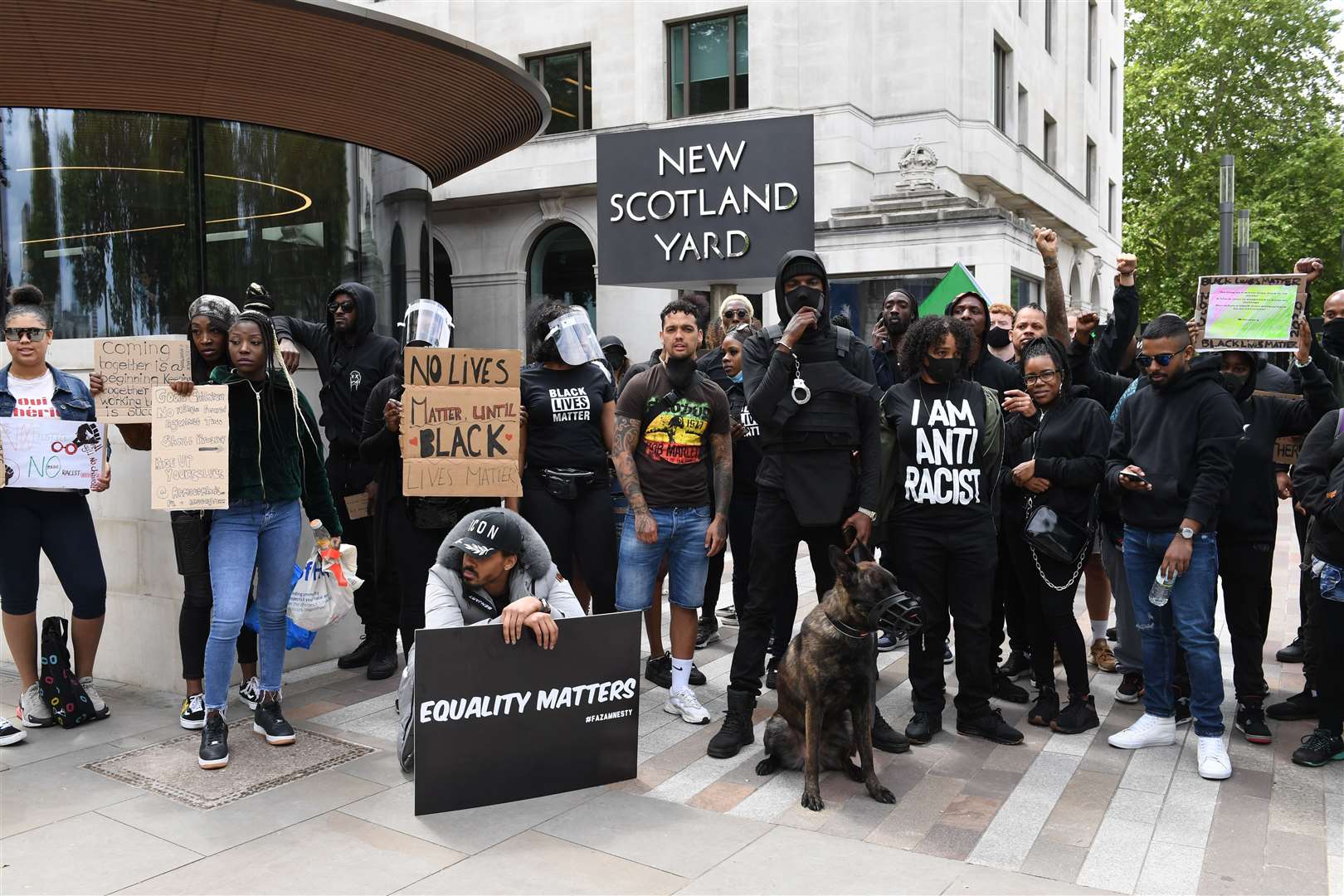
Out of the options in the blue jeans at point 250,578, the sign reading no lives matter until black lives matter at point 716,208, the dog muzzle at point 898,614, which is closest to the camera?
the dog muzzle at point 898,614

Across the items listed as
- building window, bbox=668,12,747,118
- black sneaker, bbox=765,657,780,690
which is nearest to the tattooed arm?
black sneaker, bbox=765,657,780,690

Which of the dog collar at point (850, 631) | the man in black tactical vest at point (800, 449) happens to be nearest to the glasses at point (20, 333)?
the man in black tactical vest at point (800, 449)

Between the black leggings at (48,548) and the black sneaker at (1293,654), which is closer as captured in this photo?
the black leggings at (48,548)

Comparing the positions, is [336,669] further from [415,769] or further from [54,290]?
[54,290]

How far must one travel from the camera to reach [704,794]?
4.57 m

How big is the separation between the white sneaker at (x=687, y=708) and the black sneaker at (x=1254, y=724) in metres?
2.72

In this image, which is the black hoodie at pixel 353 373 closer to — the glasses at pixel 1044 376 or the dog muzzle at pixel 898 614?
the dog muzzle at pixel 898 614

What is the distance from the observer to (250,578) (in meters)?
5.09

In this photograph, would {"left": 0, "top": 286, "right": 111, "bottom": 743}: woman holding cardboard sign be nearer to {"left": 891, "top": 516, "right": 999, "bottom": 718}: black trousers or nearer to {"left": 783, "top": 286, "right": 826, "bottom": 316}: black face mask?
{"left": 783, "top": 286, "right": 826, "bottom": 316}: black face mask

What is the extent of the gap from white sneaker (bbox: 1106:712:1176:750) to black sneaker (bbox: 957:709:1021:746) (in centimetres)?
48

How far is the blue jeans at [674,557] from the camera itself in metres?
5.59

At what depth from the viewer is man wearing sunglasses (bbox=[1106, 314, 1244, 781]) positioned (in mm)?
4840

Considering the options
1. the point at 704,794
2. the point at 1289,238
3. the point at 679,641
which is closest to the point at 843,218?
the point at 679,641

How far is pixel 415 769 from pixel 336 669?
2708 millimetres
